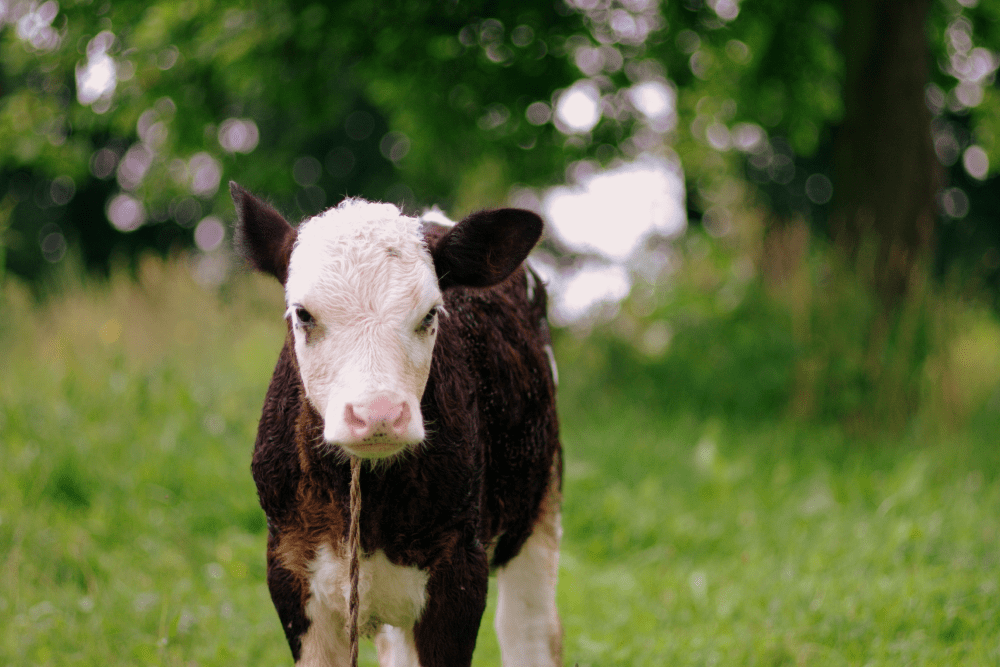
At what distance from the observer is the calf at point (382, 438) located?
5.87ft

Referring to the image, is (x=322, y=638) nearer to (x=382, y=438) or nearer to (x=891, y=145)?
(x=382, y=438)

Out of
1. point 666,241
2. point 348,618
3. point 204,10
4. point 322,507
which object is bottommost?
point 666,241

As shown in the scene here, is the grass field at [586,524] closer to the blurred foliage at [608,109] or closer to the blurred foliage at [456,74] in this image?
the blurred foliage at [608,109]

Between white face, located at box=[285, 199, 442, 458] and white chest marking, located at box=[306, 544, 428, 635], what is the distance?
1.34ft

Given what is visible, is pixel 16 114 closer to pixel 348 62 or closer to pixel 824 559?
pixel 348 62

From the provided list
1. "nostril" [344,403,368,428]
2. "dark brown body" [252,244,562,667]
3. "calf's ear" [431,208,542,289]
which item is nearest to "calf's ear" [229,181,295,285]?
"dark brown body" [252,244,562,667]

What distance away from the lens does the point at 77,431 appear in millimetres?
5066

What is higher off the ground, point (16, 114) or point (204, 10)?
point (204, 10)

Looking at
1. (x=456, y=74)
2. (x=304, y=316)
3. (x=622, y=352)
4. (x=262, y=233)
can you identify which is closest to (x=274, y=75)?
(x=456, y=74)

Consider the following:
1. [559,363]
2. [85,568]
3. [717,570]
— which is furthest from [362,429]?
[559,363]

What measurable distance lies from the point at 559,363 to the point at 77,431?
466cm

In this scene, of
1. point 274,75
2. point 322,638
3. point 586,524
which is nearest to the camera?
point 322,638

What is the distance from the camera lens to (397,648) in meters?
2.43

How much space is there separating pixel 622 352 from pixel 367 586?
245 inches
